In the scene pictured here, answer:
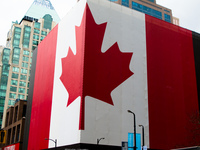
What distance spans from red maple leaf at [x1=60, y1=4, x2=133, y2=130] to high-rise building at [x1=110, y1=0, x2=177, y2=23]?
62158mm

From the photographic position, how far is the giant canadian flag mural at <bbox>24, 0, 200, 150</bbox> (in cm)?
4203

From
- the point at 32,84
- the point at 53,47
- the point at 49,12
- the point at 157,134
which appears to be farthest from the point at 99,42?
the point at 49,12

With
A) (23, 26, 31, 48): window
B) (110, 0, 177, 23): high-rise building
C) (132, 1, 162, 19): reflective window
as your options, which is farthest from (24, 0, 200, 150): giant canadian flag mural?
(23, 26, 31, 48): window

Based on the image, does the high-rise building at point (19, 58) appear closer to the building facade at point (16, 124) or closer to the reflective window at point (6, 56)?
the reflective window at point (6, 56)

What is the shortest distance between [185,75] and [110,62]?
Result: 16.1 m

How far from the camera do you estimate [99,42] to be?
147ft

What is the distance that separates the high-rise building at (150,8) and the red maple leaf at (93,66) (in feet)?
204

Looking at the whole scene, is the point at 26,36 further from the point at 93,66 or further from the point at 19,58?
the point at 93,66

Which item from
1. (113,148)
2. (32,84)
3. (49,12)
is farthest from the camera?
(49,12)

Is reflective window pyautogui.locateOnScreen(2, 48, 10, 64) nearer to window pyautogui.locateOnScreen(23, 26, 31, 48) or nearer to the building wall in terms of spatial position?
the building wall

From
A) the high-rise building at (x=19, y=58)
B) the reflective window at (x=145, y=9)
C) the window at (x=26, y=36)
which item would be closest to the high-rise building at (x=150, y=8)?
the reflective window at (x=145, y=9)

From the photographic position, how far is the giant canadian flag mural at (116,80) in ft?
138

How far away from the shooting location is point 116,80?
4425 cm

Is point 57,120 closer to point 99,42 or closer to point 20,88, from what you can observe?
point 99,42
